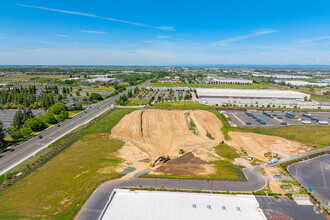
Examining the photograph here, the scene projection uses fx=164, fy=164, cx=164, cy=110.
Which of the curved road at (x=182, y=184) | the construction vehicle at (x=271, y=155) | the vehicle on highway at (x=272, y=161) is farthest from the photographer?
the construction vehicle at (x=271, y=155)

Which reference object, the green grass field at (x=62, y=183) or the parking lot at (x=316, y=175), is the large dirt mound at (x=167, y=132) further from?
the parking lot at (x=316, y=175)

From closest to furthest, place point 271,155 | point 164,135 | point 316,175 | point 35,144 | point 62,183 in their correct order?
point 62,183, point 316,175, point 271,155, point 35,144, point 164,135

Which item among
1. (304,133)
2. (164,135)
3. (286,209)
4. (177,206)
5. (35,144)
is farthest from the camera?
(304,133)

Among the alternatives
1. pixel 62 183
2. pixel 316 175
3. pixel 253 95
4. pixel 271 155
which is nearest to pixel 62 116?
pixel 62 183

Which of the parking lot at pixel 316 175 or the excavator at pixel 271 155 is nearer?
the parking lot at pixel 316 175

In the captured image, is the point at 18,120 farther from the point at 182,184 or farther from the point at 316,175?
the point at 316,175

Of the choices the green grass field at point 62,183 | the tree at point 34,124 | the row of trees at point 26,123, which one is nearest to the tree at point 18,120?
the row of trees at point 26,123
